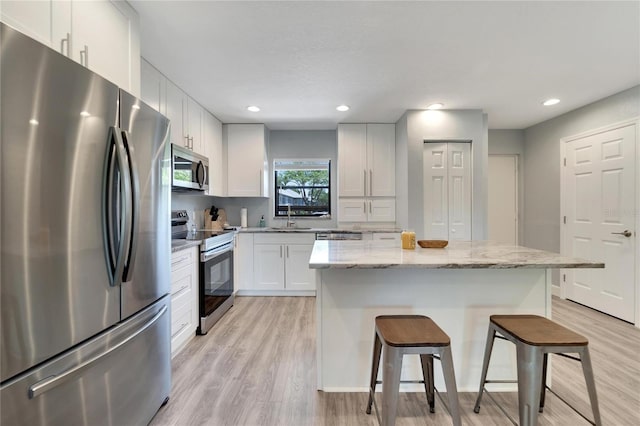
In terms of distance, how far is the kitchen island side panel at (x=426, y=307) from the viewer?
1953 mm

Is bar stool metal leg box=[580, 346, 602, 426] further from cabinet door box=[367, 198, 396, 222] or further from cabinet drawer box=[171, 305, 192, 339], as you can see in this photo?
cabinet door box=[367, 198, 396, 222]

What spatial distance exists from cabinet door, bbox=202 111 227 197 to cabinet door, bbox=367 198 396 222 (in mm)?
2132

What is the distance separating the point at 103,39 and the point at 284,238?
2880 millimetres

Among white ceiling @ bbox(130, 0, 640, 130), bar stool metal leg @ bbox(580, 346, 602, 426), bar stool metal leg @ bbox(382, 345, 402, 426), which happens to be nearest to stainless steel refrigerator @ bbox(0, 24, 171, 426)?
white ceiling @ bbox(130, 0, 640, 130)

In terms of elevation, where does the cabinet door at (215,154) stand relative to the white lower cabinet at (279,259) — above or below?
above

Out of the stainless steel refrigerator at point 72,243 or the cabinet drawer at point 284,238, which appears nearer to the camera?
the stainless steel refrigerator at point 72,243

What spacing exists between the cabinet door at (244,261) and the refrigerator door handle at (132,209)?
2659 mm

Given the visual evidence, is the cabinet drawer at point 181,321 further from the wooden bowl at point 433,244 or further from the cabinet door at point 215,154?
the wooden bowl at point 433,244

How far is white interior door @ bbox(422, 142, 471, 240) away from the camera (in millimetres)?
3812

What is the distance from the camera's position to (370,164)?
4.31 m

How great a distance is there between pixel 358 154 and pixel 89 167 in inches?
138

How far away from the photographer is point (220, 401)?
6.23 ft

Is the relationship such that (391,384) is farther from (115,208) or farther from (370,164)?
(370,164)

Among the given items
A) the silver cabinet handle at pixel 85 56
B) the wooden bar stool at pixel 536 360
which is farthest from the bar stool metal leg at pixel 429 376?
the silver cabinet handle at pixel 85 56
